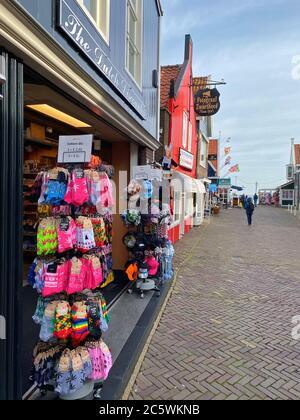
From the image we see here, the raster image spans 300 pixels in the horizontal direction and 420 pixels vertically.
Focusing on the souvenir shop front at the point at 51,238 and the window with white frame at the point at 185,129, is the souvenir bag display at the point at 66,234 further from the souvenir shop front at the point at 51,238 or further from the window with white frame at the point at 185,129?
the window with white frame at the point at 185,129

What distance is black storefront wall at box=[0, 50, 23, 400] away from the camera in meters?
2.07

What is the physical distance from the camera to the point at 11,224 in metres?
2.15

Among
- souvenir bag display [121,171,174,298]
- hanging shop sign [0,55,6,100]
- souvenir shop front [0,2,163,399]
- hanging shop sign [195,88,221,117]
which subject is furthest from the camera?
hanging shop sign [195,88,221,117]

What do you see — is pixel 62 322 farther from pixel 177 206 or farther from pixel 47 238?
pixel 177 206

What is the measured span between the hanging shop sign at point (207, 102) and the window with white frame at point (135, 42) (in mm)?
7100

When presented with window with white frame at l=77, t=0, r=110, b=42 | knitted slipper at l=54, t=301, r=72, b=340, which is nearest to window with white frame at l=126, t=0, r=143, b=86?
window with white frame at l=77, t=0, r=110, b=42

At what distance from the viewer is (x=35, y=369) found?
8.16ft

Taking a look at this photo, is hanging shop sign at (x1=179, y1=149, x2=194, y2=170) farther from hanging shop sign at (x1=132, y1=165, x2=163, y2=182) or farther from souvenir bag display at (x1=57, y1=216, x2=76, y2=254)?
souvenir bag display at (x1=57, y1=216, x2=76, y2=254)

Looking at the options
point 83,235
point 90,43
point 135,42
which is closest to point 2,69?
point 83,235

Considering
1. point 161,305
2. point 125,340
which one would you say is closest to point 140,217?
point 161,305

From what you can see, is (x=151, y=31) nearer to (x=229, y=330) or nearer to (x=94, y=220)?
(x=94, y=220)

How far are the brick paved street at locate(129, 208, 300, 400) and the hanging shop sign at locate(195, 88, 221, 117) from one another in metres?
7.21

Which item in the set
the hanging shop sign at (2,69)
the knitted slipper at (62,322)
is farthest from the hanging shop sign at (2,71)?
the knitted slipper at (62,322)

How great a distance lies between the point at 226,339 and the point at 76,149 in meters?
3.21
